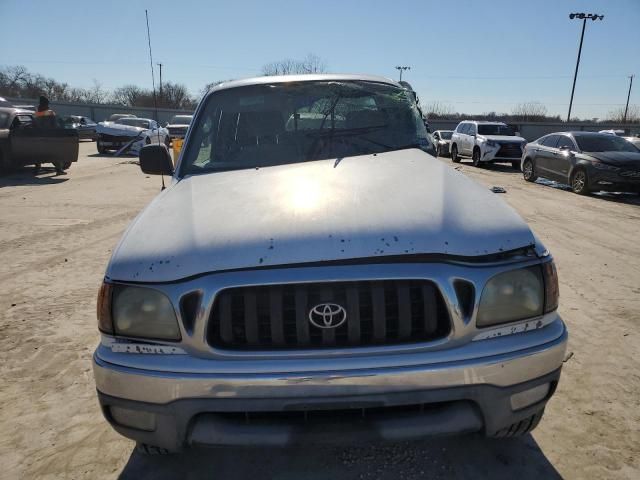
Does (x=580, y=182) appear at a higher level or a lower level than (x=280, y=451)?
higher

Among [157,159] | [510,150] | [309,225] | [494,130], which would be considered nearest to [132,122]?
[494,130]

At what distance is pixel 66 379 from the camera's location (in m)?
2.89

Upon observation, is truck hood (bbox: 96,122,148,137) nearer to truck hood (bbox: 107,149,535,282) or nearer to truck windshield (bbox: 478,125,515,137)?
truck windshield (bbox: 478,125,515,137)

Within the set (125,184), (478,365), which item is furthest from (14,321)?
(125,184)

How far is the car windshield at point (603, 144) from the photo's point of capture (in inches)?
434

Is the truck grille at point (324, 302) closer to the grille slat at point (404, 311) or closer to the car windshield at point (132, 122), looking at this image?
the grille slat at point (404, 311)

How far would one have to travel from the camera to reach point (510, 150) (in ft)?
55.5

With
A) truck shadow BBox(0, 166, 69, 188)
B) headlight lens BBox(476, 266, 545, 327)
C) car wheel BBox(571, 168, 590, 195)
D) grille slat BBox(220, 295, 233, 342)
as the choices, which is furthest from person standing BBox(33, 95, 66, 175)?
car wheel BBox(571, 168, 590, 195)

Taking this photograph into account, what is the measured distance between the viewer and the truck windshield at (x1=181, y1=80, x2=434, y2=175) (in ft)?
9.54

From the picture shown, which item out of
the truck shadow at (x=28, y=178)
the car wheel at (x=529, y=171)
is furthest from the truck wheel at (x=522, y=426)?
the car wheel at (x=529, y=171)

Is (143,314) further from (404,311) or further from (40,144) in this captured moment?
(40,144)

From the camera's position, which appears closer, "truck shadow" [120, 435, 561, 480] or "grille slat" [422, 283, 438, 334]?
"grille slat" [422, 283, 438, 334]

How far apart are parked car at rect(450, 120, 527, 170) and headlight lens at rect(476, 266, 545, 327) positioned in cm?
1640

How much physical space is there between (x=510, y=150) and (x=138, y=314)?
17.5m
